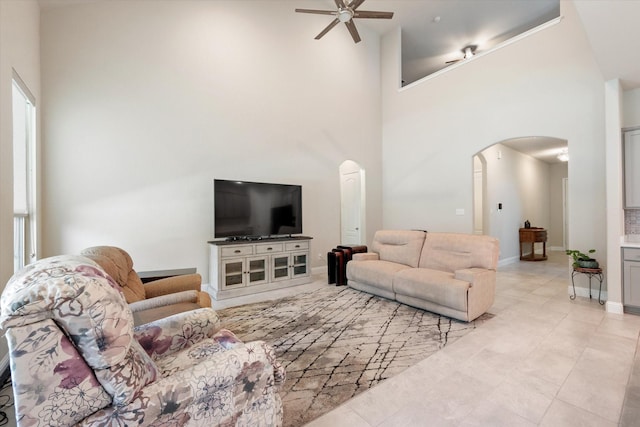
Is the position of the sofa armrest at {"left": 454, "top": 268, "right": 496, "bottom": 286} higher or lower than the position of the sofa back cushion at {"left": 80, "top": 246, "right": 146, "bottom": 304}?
lower

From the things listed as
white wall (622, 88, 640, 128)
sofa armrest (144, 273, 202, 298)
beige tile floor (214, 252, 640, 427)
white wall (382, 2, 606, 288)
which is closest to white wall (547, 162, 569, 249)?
white wall (382, 2, 606, 288)

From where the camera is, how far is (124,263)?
2.29m

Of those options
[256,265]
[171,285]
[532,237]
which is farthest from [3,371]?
[532,237]

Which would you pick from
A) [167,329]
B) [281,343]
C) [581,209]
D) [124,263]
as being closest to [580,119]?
[581,209]

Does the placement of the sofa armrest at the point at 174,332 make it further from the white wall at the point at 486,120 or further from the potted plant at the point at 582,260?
the white wall at the point at 486,120

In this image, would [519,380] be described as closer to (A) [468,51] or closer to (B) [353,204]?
(B) [353,204]

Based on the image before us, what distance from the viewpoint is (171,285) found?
259cm

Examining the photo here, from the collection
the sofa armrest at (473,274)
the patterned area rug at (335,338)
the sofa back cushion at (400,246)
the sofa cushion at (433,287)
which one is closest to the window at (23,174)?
the patterned area rug at (335,338)

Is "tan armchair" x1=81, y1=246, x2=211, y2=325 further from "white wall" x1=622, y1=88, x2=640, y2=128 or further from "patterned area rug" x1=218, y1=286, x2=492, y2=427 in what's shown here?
"white wall" x1=622, y1=88, x2=640, y2=128

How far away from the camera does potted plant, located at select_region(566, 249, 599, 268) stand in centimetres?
360

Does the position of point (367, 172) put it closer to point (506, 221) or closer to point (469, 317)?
point (506, 221)

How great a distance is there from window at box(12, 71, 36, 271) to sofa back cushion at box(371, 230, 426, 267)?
4.27m

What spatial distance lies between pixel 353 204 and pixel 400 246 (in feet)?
8.89

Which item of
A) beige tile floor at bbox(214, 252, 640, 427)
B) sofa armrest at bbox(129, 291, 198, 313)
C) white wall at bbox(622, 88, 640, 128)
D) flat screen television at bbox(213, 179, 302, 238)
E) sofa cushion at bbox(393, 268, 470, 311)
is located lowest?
beige tile floor at bbox(214, 252, 640, 427)
